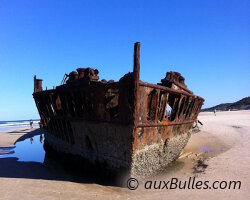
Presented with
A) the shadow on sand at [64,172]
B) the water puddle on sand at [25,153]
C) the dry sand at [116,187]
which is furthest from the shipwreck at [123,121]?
the water puddle on sand at [25,153]

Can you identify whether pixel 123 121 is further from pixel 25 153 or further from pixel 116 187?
pixel 25 153

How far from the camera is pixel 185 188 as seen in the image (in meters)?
5.39

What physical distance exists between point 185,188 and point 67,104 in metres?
4.24

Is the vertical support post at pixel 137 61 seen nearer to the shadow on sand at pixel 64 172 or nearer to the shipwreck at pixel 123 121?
the shipwreck at pixel 123 121

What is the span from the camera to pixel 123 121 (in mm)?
5219

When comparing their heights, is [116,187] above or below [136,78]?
below

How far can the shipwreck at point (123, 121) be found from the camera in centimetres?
519

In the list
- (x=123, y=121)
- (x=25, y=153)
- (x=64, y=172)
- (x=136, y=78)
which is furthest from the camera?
(x=25, y=153)

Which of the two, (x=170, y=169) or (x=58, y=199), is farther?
(x=170, y=169)

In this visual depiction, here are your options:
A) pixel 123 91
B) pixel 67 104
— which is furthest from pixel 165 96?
pixel 67 104

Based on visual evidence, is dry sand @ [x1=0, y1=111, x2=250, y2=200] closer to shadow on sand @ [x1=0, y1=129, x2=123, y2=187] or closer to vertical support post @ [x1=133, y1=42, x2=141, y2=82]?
shadow on sand @ [x1=0, y1=129, x2=123, y2=187]

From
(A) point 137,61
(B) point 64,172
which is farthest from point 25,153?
(A) point 137,61

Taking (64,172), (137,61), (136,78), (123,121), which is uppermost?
(137,61)

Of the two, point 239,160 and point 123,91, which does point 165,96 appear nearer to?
point 123,91
